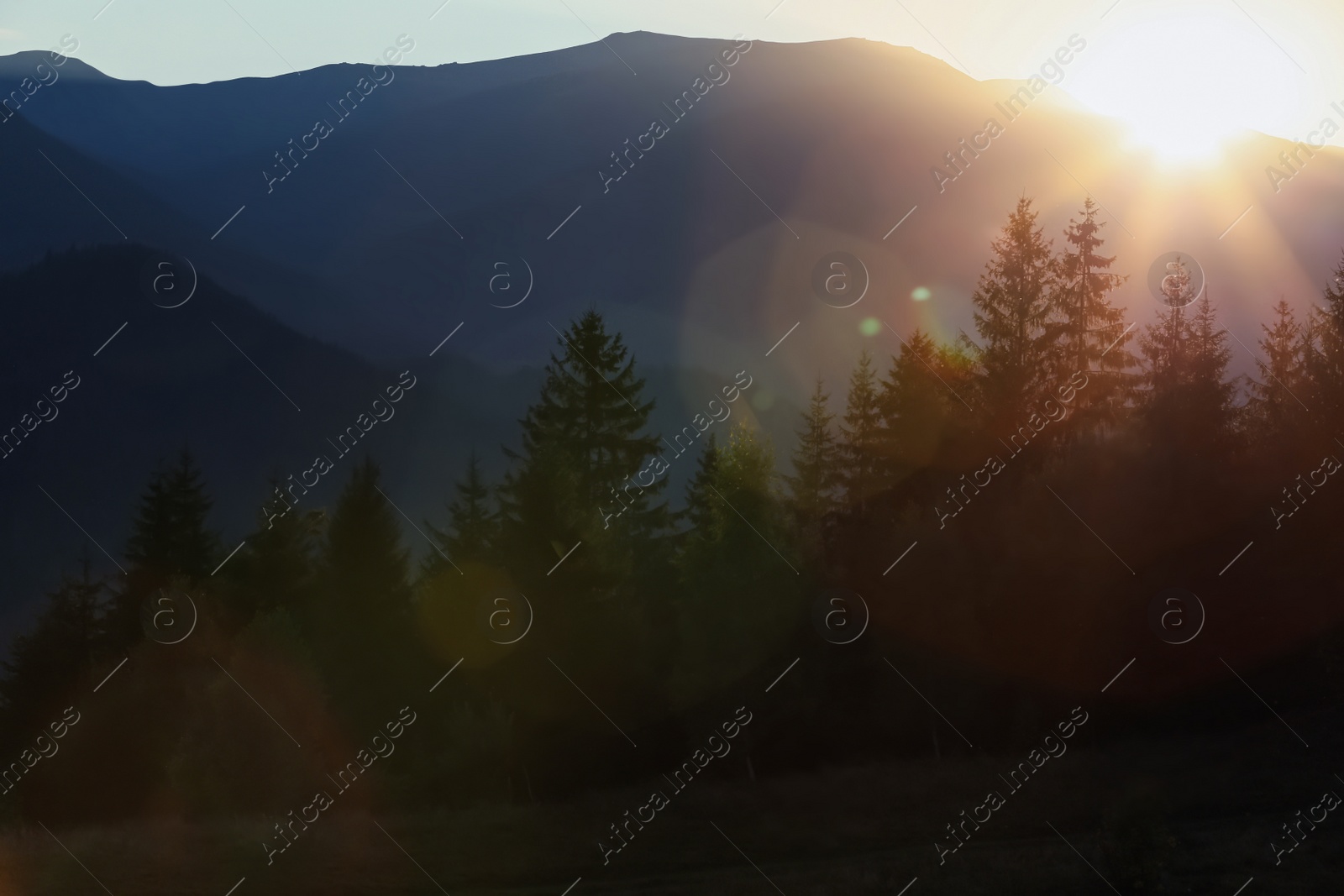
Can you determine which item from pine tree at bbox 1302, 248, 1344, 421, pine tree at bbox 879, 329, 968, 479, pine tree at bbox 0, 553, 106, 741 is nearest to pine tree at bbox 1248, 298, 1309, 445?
pine tree at bbox 1302, 248, 1344, 421

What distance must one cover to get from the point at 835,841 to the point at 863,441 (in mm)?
19047

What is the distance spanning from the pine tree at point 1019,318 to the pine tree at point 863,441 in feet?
15.5

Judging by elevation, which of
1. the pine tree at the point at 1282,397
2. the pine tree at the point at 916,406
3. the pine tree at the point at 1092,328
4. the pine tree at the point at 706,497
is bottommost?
the pine tree at the point at 1282,397

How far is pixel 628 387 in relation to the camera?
45.2m

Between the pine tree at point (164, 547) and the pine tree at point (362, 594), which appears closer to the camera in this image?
the pine tree at point (362, 594)

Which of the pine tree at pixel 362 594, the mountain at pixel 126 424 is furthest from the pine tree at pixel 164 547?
the mountain at pixel 126 424

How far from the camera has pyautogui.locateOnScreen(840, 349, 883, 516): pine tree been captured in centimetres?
4169

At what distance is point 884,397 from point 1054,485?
28.1 ft

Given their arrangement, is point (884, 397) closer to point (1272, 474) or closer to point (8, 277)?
point (1272, 474)

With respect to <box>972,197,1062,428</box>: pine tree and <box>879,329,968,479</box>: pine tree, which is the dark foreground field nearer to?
<box>879,329,968,479</box>: pine tree

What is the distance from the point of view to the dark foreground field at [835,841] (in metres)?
21.7

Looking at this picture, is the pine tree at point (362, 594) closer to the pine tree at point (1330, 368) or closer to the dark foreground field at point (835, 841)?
the dark foreground field at point (835, 841)

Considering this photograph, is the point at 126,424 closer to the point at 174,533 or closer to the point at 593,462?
the point at 174,533

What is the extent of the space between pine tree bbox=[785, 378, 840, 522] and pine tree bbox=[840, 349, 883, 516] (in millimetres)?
1028
